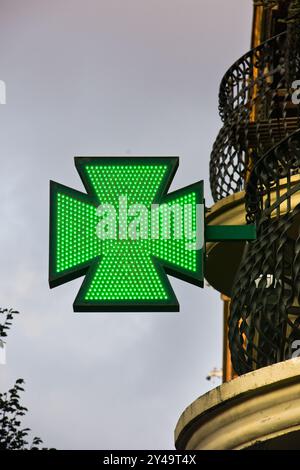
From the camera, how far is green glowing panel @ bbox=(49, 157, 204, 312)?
7.66 m

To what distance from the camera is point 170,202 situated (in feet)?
25.2

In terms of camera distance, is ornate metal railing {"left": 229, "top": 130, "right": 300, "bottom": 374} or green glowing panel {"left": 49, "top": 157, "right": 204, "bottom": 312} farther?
ornate metal railing {"left": 229, "top": 130, "right": 300, "bottom": 374}

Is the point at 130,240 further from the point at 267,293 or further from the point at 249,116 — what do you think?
the point at 249,116

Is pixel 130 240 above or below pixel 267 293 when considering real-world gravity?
above

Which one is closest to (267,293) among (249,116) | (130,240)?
(130,240)

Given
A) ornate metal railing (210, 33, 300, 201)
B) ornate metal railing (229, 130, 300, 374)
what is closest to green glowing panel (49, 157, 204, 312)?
ornate metal railing (229, 130, 300, 374)

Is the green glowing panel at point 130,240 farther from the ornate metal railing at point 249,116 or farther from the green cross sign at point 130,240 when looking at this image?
the ornate metal railing at point 249,116

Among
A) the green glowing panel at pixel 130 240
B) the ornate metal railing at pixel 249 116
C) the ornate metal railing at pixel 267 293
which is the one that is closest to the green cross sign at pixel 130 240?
the green glowing panel at pixel 130 240

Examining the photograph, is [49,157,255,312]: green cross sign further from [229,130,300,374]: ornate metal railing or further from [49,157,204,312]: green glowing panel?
[229,130,300,374]: ornate metal railing

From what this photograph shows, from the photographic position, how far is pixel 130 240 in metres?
7.69

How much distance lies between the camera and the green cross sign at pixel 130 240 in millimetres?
7664

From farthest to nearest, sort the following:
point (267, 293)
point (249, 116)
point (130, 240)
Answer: point (249, 116)
point (267, 293)
point (130, 240)

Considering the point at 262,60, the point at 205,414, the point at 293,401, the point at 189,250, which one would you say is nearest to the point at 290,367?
the point at 293,401

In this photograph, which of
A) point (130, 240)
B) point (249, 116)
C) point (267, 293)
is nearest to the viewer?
point (130, 240)
